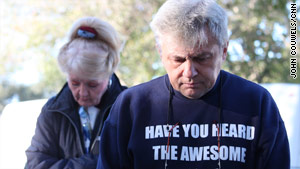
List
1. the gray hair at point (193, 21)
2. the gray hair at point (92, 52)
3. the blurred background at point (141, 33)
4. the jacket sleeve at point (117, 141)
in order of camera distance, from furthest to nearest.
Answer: the blurred background at point (141, 33)
the gray hair at point (92, 52)
the jacket sleeve at point (117, 141)
the gray hair at point (193, 21)

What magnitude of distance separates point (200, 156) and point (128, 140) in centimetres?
36

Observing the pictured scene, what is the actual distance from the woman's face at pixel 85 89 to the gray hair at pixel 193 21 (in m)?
1.02

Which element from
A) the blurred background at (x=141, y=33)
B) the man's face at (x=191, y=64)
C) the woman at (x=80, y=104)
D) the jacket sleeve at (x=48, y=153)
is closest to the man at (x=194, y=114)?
the man's face at (x=191, y=64)

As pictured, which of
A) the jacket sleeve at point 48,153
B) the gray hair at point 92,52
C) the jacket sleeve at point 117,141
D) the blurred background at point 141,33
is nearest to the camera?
the jacket sleeve at point 117,141

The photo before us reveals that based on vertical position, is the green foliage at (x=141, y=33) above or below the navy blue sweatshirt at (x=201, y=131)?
above

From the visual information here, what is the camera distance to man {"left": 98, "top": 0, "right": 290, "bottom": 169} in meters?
1.76

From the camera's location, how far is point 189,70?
1759 millimetres

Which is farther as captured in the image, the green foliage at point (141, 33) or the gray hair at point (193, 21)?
the green foliage at point (141, 33)

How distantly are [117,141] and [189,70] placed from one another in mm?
505

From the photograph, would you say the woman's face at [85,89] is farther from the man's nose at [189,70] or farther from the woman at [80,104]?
the man's nose at [189,70]

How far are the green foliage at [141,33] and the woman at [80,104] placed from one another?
5.44 meters

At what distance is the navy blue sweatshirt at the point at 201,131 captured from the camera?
6.01ft

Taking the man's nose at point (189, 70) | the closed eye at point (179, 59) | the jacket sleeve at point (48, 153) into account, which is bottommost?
the jacket sleeve at point (48, 153)

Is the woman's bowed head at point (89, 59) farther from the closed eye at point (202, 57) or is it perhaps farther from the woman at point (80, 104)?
the closed eye at point (202, 57)
